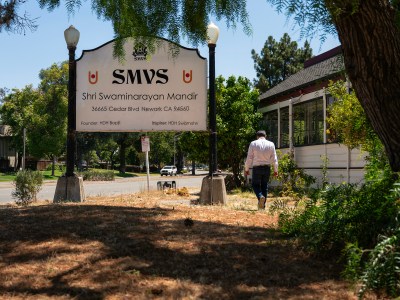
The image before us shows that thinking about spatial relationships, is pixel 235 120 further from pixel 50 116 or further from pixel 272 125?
pixel 50 116

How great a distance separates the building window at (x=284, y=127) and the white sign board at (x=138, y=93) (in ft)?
30.7

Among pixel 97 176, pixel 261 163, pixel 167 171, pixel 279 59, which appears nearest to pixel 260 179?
pixel 261 163

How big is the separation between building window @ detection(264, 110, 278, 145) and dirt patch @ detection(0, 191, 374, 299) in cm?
1496

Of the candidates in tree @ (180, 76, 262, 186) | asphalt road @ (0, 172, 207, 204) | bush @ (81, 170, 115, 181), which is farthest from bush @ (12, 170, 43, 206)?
bush @ (81, 170, 115, 181)

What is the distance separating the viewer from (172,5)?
6.01 m

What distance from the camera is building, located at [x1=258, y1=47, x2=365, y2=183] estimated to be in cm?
1527

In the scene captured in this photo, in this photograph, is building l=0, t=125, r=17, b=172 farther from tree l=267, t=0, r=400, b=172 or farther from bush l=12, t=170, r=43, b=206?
tree l=267, t=0, r=400, b=172

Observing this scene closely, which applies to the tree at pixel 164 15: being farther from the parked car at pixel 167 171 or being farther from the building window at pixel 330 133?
the parked car at pixel 167 171

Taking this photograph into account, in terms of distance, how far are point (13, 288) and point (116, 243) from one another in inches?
54.3

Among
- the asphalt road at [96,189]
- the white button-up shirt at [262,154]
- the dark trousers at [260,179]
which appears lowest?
the asphalt road at [96,189]

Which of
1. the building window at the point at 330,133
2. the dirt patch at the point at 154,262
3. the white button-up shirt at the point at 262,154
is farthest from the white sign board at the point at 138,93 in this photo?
the building window at the point at 330,133

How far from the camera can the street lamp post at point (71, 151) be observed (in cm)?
1058

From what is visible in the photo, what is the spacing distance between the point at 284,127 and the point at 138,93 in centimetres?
1035

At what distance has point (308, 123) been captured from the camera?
1806 cm
